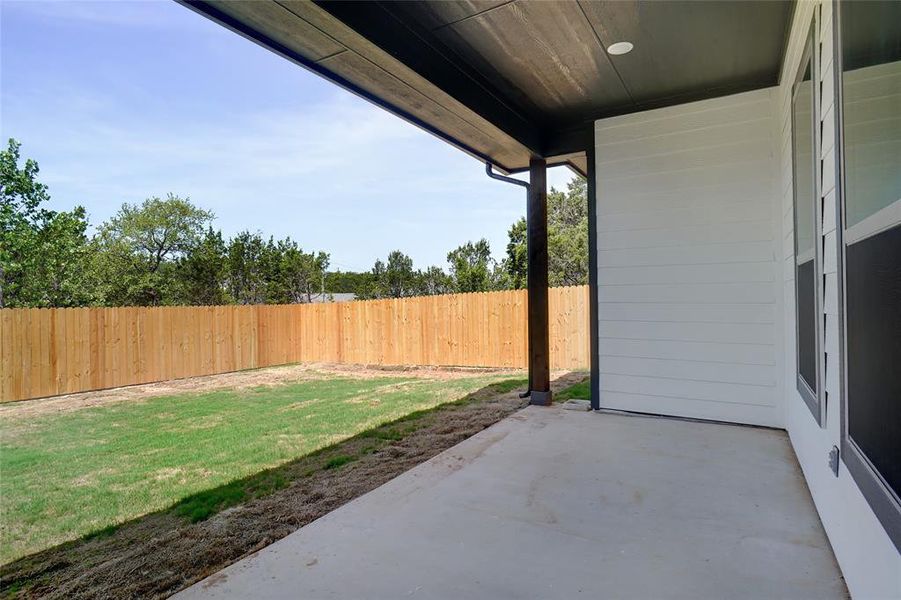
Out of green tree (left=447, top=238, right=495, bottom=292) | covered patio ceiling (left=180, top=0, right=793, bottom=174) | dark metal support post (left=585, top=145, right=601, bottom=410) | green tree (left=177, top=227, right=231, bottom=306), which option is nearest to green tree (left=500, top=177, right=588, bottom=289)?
green tree (left=447, top=238, right=495, bottom=292)

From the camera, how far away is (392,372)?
9.27 meters

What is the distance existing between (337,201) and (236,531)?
19.1 m

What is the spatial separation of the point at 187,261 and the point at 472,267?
969 centimetres

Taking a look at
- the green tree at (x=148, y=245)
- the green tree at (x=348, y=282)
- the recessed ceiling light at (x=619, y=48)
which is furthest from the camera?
the green tree at (x=348, y=282)

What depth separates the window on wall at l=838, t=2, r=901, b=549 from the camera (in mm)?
1058

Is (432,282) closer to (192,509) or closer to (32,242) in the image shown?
(32,242)

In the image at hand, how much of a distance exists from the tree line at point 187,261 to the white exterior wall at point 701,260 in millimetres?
11911

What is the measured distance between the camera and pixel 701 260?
4.09 m

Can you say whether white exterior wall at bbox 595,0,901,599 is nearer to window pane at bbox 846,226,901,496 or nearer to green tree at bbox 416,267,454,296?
window pane at bbox 846,226,901,496

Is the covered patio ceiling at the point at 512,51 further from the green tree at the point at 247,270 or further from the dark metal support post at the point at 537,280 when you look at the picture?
the green tree at the point at 247,270

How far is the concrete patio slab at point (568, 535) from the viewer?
1725 mm

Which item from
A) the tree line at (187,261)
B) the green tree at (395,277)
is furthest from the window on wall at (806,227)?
the green tree at (395,277)

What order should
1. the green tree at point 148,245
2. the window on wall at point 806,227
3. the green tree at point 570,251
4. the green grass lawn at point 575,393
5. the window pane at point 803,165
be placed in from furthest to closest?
the green tree at point 570,251, the green tree at point 148,245, the green grass lawn at point 575,393, the window pane at point 803,165, the window on wall at point 806,227

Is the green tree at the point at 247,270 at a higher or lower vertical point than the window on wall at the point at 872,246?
higher
